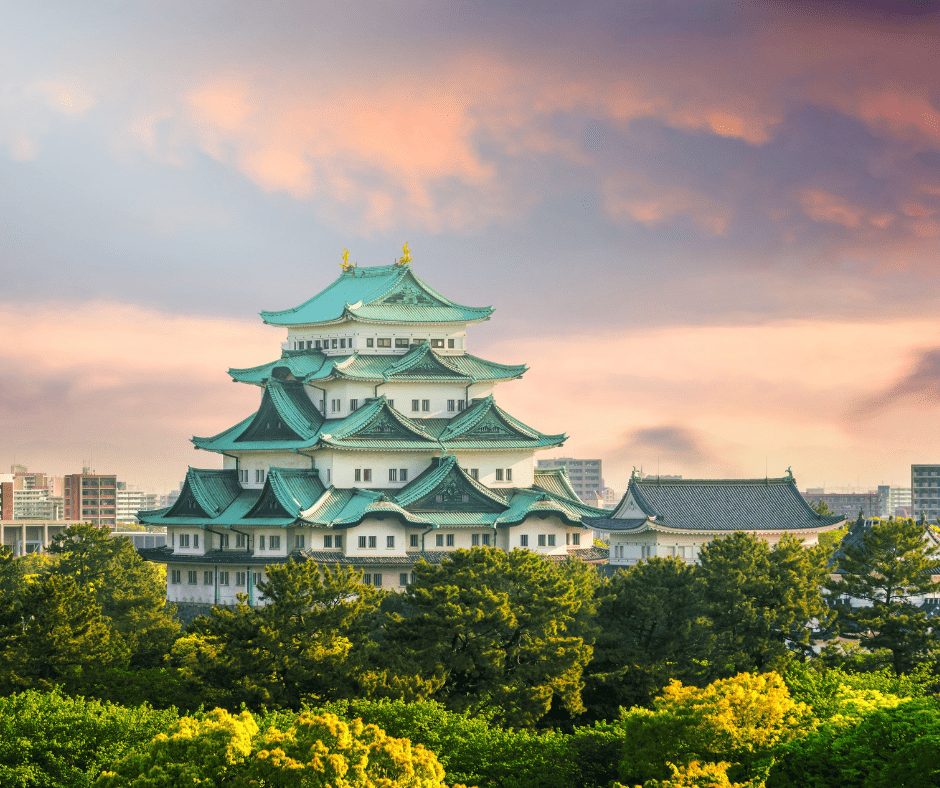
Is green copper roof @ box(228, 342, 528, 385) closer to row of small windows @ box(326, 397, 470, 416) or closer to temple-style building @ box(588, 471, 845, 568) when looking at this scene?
row of small windows @ box(326, 397, 470, 416)

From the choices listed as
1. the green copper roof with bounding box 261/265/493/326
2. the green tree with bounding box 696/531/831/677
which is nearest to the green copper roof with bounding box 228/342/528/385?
the green copper roof with bounding box 261/265/493/326

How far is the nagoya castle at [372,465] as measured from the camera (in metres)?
77.5

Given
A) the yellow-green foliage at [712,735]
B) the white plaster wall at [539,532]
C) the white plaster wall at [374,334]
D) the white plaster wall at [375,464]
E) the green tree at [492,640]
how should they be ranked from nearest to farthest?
the yellow-green foliage at [712,735]
the green tree at [492,640]
the white plaster wall at [375,464]
the white plaster wall at [539,532]
the white plaster wall at [374,334]

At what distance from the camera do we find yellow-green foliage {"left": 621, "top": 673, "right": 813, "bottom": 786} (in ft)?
144

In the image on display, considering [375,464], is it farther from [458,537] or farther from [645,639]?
[645,639]

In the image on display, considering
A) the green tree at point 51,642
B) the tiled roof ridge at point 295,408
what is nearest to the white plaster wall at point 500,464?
the tiled roof ridge at point 295,408

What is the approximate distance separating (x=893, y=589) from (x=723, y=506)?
100 feet

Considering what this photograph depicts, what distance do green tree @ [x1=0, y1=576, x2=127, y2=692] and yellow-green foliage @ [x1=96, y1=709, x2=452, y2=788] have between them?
55.3 ft

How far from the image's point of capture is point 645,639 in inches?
2312

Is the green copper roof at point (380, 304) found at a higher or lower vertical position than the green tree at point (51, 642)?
higher

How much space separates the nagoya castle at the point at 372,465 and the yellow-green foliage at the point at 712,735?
106ft

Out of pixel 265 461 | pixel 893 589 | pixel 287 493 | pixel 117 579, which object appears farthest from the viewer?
pixel 265 461

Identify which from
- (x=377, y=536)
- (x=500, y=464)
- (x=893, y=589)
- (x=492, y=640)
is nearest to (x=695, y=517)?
(x=500, y=464)

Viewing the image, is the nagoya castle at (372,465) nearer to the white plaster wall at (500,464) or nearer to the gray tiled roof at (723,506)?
the white plaster wall at (500,464)
